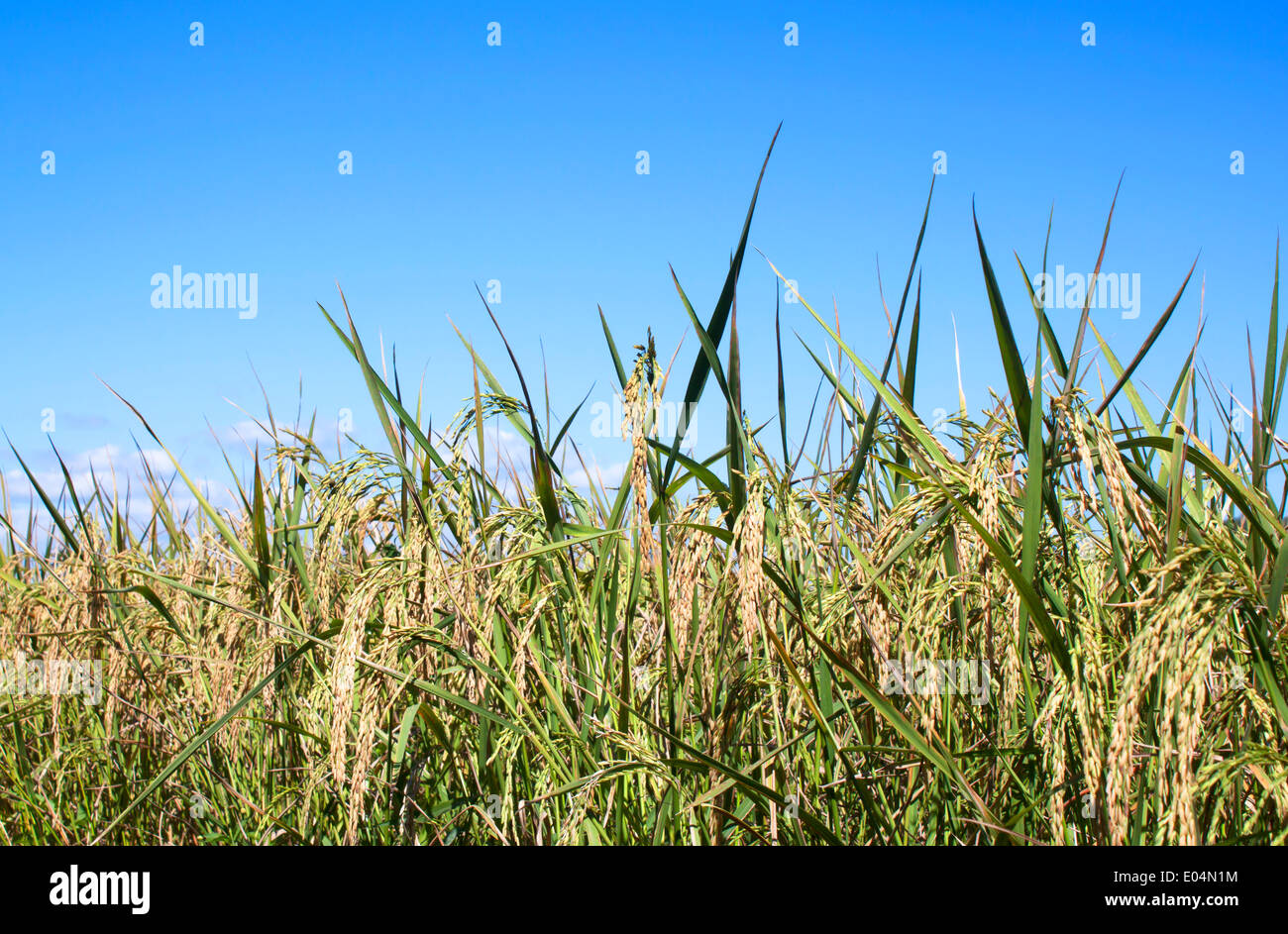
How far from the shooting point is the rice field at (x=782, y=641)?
1.39 metres

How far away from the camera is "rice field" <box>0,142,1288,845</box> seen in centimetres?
139

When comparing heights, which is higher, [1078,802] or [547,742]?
[547,742]

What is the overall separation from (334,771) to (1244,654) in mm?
1536

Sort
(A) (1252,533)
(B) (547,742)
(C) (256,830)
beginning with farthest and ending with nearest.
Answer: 1. (C) (256,830)
2. (B) (547,742)
3. (A) (1252,533)

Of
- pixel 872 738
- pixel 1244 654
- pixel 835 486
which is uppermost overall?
pixel 835 486

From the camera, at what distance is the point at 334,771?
4.59 ft

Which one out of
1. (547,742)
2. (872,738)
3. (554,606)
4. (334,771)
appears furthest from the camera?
(554,606)

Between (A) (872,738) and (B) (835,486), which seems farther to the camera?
(B) (835,486)

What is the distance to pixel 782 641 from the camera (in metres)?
1.80
